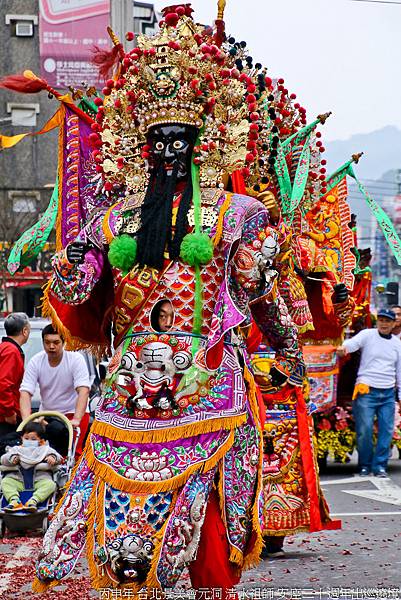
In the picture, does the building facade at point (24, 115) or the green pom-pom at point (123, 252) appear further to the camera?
the building facade at point (24, 115)

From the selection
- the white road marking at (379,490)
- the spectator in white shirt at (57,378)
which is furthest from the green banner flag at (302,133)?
the white road marking at (379,490)

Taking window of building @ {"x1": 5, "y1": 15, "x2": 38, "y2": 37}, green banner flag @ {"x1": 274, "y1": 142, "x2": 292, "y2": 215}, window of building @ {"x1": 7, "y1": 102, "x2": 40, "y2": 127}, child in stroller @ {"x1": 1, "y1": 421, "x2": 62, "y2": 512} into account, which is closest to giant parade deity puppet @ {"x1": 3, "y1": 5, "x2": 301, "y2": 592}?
green banner flag @ {"x1": 274, "y1": 142, "x2": 292, "y2": 215}

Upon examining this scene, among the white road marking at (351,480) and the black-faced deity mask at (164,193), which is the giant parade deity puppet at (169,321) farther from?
the white road marking at (351,480)

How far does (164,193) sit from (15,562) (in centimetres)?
324

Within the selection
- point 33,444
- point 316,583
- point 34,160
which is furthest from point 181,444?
point 34,160

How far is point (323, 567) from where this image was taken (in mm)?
7215

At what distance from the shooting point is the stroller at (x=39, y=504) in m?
8.62

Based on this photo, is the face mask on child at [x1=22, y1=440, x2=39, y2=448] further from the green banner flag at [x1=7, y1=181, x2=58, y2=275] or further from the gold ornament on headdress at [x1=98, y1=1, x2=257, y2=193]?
the gold ornament on headdress at [x1=98, y1=1, x2=257, y2=193]

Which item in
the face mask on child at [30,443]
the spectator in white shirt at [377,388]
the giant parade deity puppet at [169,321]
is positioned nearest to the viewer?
the giant parade deity puppet at [169,321]

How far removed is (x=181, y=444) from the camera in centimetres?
497

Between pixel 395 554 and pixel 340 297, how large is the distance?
6.89 feet

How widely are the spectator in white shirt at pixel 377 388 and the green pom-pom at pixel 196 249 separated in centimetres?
694

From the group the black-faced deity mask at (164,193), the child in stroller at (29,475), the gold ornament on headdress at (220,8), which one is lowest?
the child in stroller at (29,475)

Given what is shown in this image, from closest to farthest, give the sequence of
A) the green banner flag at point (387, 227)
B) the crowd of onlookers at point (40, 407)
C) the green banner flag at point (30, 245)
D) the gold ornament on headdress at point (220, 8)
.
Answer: the green banner flag at point (30, 245) → the gold ornament on headdress at point (220, 8) → the green banner flag at point (387, 227) → the crowd of onlookers at point (40, 407)
